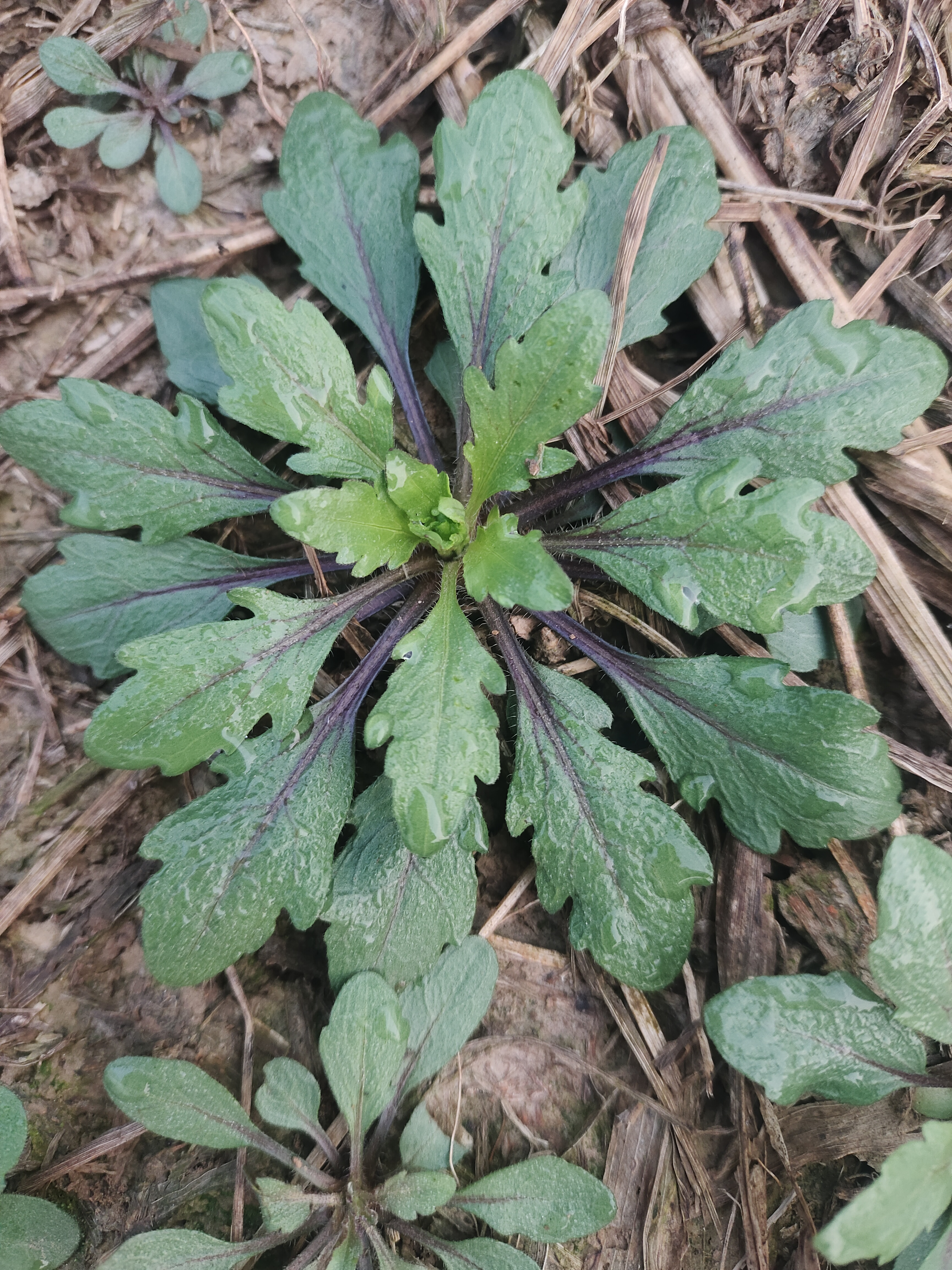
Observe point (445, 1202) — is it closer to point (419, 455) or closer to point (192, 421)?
point (419, 455)

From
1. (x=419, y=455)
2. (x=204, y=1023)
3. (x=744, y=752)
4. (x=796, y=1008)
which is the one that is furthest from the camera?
(x=419, y=455)

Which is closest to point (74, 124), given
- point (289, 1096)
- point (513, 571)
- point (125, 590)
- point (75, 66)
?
point (75, 66)

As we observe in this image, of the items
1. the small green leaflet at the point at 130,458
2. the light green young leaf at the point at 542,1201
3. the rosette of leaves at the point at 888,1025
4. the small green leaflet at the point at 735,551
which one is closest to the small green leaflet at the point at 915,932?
the rosette of leaves at the point at 888,1025

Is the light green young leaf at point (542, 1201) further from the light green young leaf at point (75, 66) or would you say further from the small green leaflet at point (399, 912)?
the light green young leaf at point (75, 66)

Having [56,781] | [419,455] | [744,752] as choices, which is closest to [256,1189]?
[56,781]

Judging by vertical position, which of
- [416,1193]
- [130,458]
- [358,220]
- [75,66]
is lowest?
[416,1193]

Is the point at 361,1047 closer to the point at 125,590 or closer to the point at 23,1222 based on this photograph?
the point at 23,1222

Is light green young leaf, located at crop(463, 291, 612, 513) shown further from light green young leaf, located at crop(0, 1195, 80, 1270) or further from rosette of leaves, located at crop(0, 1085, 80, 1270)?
light green young leaf, located at crop(0, 1195, 80, 1270)
